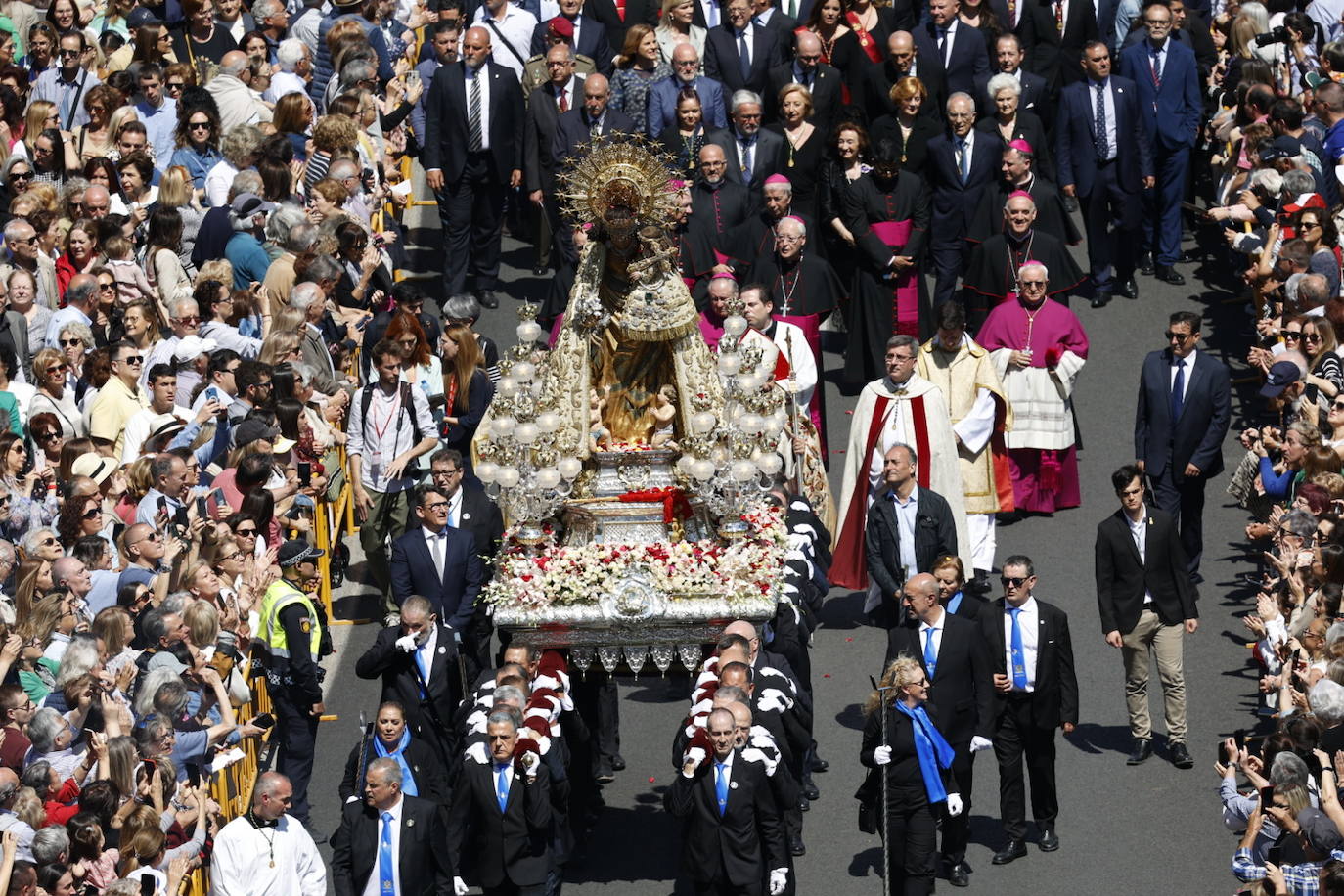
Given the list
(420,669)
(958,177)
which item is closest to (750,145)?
(958,177)

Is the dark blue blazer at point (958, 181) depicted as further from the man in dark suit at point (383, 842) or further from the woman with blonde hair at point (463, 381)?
the man in dark suit at point (383, 842)

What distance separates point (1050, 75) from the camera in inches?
997

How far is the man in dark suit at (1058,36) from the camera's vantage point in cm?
2534

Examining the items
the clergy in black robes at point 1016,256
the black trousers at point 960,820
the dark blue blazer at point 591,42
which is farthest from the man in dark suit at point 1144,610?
the dark blue blazer at point 591,42

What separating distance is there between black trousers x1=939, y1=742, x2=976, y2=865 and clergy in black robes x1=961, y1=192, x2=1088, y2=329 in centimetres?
651

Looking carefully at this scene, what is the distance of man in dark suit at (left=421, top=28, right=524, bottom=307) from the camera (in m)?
23.7

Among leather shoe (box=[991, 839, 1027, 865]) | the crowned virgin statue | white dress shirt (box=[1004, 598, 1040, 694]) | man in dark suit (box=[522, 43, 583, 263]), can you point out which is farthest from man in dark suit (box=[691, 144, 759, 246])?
leather shoe (box=[991, 839, 1027, 865])

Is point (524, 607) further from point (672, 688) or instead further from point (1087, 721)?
point (1087, 721)

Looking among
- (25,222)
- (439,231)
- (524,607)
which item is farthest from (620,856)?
(439,231)

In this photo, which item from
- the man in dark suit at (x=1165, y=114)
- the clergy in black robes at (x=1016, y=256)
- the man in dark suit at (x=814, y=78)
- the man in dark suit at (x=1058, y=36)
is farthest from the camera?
the man in dark suit at (x=1058, y=36)

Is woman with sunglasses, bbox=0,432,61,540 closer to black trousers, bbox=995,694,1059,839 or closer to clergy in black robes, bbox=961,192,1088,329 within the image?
black trousers, bbox=995,694,1059,839

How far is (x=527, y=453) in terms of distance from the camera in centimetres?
1686

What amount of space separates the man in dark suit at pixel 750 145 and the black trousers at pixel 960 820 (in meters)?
7.65

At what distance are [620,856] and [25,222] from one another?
6.72 m
